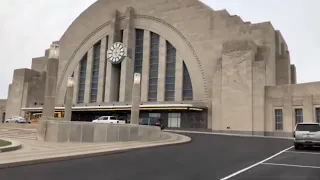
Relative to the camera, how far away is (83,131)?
18750mm

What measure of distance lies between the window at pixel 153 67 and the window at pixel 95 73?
12.2m

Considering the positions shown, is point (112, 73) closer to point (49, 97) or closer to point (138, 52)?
point (138, 52)

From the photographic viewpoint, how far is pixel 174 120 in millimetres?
45906

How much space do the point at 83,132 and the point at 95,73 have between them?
41.5 meters

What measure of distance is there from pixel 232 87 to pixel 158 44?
679 inches

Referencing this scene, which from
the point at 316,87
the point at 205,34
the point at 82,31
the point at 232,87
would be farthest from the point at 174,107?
the point at 82,31

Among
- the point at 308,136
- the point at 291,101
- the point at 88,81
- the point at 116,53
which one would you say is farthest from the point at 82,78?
the point at 308,136

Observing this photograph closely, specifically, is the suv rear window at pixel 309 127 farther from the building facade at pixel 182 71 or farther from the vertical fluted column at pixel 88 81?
the vertical fluted column at pixel 88 81

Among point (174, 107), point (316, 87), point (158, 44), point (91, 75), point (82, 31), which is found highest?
point (82, 31)

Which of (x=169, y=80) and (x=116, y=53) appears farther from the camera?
(x=116, y=53)

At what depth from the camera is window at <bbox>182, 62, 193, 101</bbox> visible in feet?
159

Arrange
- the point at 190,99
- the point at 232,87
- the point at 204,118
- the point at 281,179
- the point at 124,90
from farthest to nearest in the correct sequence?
the point at 124,90 < the point at 190,99 < the point at 204,118 < the point at 232,87 < the point at 281,179

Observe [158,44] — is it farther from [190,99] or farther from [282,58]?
[282,58]

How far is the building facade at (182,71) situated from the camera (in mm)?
39438
